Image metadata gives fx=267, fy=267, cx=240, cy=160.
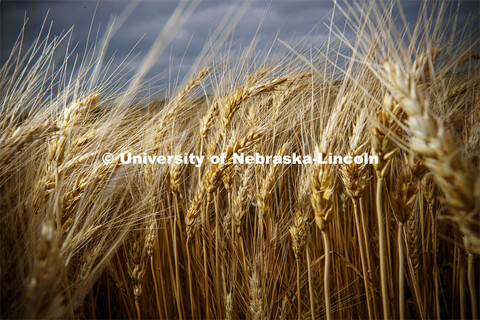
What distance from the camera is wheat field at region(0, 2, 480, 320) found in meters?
0.66

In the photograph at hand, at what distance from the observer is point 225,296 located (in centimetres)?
104

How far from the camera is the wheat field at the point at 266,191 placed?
2.16 ft

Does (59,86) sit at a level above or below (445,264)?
above

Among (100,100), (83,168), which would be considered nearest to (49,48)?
(100,100)

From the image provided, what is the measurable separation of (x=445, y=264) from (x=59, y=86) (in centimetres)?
196

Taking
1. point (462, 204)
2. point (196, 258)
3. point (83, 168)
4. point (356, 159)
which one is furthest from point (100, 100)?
point (462, 204)

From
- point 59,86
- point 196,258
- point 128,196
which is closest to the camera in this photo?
point 196,258

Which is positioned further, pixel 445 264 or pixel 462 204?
pixel 445 264

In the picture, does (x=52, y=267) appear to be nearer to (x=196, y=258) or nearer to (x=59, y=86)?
(x=196, y=258)

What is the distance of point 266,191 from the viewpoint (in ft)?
3.06

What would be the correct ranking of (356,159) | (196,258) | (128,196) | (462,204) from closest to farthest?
(462,204)
(356,159)
(196,258)
(128,196)

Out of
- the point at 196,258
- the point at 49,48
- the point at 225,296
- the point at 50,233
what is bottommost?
the point at 225,296

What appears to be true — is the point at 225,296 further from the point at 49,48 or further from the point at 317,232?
the point at 49,48

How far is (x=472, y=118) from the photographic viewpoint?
3.23 ft
